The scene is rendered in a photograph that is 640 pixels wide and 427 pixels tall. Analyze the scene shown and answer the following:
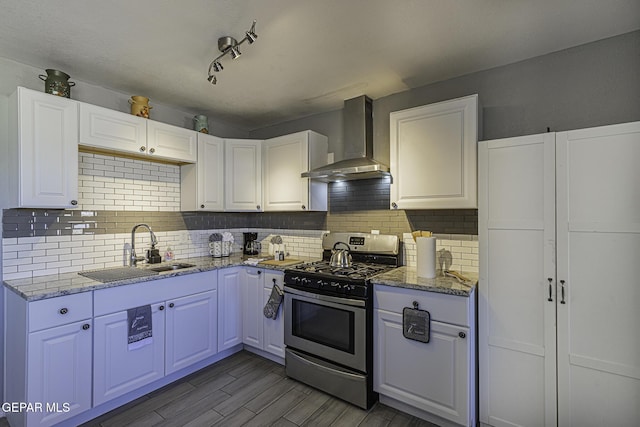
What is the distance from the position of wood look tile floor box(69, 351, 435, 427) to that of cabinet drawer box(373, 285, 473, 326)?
0.77 metres

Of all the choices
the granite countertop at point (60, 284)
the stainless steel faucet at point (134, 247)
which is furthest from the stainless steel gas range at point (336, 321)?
the stainless steel faucet at point (134, 247)

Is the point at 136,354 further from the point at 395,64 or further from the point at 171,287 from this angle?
the point at 395,64

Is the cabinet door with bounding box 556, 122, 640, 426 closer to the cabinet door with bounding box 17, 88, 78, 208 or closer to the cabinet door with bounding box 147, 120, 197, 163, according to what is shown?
the cabinet door with bounding box 147, 120, 197, 163

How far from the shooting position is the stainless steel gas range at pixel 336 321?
2219 mm

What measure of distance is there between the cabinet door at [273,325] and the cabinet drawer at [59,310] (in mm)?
1346

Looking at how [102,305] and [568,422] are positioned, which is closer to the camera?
[568,422]

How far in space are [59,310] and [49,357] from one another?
A: 0.92 feet

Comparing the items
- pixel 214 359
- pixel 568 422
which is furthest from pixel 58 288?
pixel 568 422

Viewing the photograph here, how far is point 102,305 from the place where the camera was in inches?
82.1

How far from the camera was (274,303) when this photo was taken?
277 cm

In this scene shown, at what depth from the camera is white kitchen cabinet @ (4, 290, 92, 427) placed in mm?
1799

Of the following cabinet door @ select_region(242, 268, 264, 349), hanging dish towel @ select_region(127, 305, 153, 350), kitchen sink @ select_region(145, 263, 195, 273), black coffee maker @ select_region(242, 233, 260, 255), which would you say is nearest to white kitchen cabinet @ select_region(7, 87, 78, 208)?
kitchen sink @ select_region(145, 263, 195, 273)

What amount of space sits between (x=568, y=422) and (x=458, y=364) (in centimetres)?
60

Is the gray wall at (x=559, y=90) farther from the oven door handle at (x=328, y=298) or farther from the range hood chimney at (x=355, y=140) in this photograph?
the oven door handle at (x=328, y=298)
